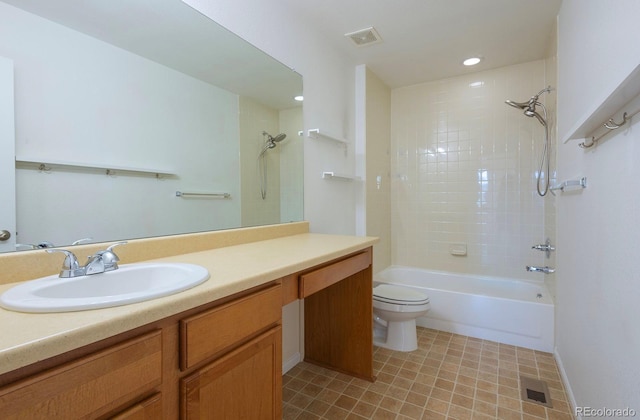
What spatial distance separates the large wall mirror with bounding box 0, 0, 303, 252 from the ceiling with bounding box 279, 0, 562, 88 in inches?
23.6

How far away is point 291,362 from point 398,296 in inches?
34.0

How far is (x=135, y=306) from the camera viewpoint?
2.12 ft

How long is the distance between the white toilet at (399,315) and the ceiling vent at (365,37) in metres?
1.88

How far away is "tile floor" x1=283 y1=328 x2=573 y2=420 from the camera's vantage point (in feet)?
4.97

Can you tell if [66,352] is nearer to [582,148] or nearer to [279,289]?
[279,289]

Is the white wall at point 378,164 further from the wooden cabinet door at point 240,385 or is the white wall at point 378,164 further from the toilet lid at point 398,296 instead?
the wooden cabinet door at point 240,385

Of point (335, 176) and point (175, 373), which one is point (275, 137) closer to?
point (335, 176)

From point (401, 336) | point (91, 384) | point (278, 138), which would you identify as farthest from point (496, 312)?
point (91, 384)

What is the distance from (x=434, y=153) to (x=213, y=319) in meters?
2.84

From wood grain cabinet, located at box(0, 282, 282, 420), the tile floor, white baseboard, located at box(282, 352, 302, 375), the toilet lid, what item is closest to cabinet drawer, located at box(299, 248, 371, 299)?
wood grain cabinet, located at box(0, 282, 282, 420)

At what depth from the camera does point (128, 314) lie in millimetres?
612

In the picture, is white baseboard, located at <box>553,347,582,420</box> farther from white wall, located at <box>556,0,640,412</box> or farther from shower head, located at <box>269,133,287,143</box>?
shower head, located at <box>269,133,287,143</box>

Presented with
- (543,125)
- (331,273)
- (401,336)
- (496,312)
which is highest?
(543,125)

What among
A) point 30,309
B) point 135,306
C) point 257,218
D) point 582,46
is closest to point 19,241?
point 30,309
